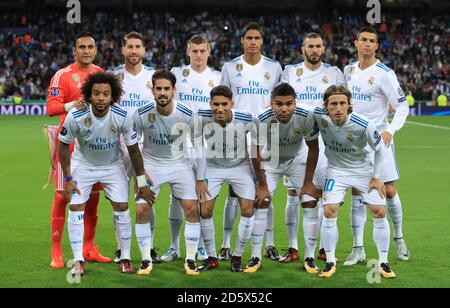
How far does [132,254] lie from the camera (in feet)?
26.0

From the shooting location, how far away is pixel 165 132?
707 cm

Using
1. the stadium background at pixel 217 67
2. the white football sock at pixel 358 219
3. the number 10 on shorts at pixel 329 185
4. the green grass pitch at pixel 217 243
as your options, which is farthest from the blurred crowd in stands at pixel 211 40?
the number 10 on shorts at pixel 329 185

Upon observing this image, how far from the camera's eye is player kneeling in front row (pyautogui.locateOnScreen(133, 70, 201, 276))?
697 cm

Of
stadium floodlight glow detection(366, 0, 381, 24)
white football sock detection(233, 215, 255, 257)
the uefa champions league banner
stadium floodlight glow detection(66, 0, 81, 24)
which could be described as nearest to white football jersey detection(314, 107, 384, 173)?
white football sock detection(233, 215, 255, 257)

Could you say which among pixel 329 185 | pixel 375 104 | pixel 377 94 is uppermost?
pixel 377 94

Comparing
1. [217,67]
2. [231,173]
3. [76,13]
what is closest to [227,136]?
[231,173]

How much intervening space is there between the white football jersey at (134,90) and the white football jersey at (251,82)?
0.80 metres

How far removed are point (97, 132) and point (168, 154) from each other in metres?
0.74

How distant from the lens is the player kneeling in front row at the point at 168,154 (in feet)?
22.9

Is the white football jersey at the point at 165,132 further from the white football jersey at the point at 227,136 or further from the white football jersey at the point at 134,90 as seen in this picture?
the white football jersey at the point at 134,90

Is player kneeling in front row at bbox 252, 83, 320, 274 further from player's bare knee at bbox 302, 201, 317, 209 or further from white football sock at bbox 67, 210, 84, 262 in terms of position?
white football sock at bbox 67, 210, 84, 262

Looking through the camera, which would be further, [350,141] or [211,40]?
[211,40]

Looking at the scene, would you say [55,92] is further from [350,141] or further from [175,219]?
[350,141]
